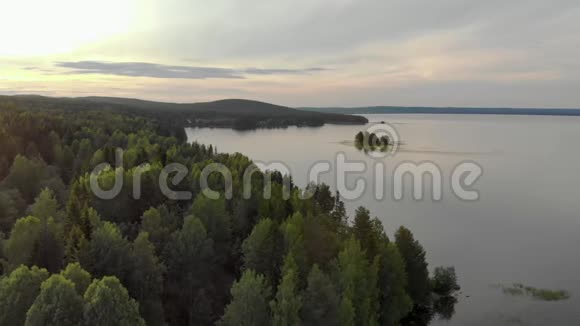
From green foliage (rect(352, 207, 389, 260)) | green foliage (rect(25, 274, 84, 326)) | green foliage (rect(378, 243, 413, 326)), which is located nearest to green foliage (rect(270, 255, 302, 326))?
green foliage (rect(378, 243, 413, 326))

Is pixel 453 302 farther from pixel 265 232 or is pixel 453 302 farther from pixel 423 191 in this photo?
pixel 423 191

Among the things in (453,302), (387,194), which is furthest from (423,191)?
(453,302)

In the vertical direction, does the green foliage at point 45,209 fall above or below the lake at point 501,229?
above

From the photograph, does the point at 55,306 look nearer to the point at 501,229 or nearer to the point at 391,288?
the point at 391,288

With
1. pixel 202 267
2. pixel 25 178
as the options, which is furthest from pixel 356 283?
pixel 25 178

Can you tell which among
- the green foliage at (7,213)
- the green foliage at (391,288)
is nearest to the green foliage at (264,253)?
the green foliage at (391,288)

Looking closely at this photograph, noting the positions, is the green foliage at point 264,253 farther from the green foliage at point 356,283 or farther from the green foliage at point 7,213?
the green foliage at point 7,213
